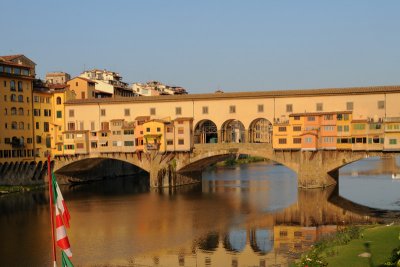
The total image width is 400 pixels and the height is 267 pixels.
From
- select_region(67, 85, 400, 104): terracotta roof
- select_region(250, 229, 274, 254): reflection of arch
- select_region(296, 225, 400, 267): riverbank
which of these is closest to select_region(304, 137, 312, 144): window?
select_region(67, 85, 400, 104): terracotta roof

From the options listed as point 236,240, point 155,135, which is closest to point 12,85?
point 155,135

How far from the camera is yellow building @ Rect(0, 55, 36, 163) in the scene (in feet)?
220

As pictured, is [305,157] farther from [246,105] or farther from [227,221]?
[227,221]

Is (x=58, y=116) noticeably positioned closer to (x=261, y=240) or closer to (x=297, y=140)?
(x=297, y=140)

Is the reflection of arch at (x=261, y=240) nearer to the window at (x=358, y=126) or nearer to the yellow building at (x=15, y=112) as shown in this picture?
the window at (x=358, y=126)

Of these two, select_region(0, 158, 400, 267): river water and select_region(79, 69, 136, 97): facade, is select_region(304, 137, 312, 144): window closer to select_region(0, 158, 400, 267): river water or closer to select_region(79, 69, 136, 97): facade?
select_region(0, 158, 400, 267): river water

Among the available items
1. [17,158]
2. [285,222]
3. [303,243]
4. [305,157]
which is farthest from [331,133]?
[17,158]

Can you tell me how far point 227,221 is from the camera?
41.4 meters

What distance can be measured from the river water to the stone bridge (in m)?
2.25

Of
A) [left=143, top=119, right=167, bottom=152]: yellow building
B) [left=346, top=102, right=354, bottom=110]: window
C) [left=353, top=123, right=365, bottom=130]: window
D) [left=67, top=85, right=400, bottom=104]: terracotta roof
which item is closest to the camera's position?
[left=353, top=123, right=365, bottom=130]: window

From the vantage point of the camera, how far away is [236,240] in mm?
34312

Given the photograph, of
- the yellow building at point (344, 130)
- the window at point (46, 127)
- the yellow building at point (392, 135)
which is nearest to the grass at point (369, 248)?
the yellow building at point (392, 135)

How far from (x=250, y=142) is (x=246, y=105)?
487 cm

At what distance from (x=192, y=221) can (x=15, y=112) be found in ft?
124
